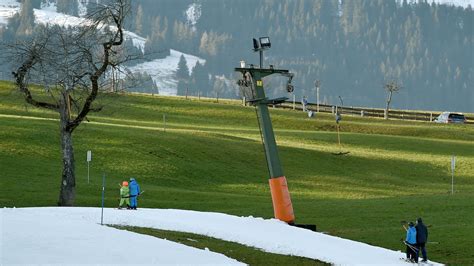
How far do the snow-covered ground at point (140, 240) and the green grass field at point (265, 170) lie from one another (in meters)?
4.79

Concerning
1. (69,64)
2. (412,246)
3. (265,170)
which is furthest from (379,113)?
(412,246)

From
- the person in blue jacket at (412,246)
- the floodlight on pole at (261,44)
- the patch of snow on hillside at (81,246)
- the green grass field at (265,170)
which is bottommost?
the green grass field at (265,170)

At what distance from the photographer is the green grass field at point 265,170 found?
48.3 meters

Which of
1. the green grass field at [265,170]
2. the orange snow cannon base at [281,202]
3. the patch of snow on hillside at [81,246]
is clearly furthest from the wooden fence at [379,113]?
the patch of snow on hillside at [81,246]

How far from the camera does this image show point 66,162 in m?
50.5

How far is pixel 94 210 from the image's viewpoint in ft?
132

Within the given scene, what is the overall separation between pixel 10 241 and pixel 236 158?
51.5 metres

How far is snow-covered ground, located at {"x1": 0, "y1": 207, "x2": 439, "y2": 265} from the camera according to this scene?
→ 26781 millimetres

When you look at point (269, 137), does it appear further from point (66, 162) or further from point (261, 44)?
point (66, 162)

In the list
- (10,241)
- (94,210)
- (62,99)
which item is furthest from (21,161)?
(10,241)

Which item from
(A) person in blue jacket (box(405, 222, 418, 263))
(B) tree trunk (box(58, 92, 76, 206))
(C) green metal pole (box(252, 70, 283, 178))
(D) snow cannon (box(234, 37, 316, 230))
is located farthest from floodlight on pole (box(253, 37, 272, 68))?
(A) person in blue jacket (box(405, 222, 418, 263))

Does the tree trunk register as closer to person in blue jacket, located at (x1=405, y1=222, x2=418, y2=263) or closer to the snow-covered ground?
the snow-covered ground

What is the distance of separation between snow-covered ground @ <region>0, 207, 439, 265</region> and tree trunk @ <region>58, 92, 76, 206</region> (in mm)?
9531

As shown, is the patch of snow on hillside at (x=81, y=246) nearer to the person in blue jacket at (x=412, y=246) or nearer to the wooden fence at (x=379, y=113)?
Answer: the person in blue jacket at (x=412, y=246)
